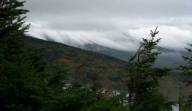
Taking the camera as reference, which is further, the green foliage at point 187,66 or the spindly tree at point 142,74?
the green foliage at point 187,66

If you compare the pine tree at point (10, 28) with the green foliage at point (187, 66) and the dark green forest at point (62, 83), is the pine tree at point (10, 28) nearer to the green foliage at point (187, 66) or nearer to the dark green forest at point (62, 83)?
the dark green forest at point (62, 83)

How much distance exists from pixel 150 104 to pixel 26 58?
21.9ft

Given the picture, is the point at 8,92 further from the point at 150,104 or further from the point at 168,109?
the point at 168,109

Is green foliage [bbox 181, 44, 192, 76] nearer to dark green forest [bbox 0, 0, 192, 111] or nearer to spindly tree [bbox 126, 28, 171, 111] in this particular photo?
dark green forest [bbox 0, 0, 192, 111]

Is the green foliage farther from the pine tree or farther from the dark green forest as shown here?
the pine tree

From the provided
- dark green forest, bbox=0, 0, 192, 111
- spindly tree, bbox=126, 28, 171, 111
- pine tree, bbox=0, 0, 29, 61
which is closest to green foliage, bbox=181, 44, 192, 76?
dark green forest, bbox=0, 0, 192, 111

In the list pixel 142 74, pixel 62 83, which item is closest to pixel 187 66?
pixel 142 74

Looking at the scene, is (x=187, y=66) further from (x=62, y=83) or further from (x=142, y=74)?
(x=62, y=83)

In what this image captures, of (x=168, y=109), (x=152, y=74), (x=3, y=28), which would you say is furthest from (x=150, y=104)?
(x=3, y=28)

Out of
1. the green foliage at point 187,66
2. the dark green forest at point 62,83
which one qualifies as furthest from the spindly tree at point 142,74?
the green foliage at point 187,66

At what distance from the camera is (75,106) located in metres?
17.4

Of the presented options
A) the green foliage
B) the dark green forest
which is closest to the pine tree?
the dark green forest

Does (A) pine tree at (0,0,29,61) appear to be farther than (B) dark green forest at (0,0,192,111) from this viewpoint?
Yes

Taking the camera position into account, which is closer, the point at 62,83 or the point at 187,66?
the point at 62,83
